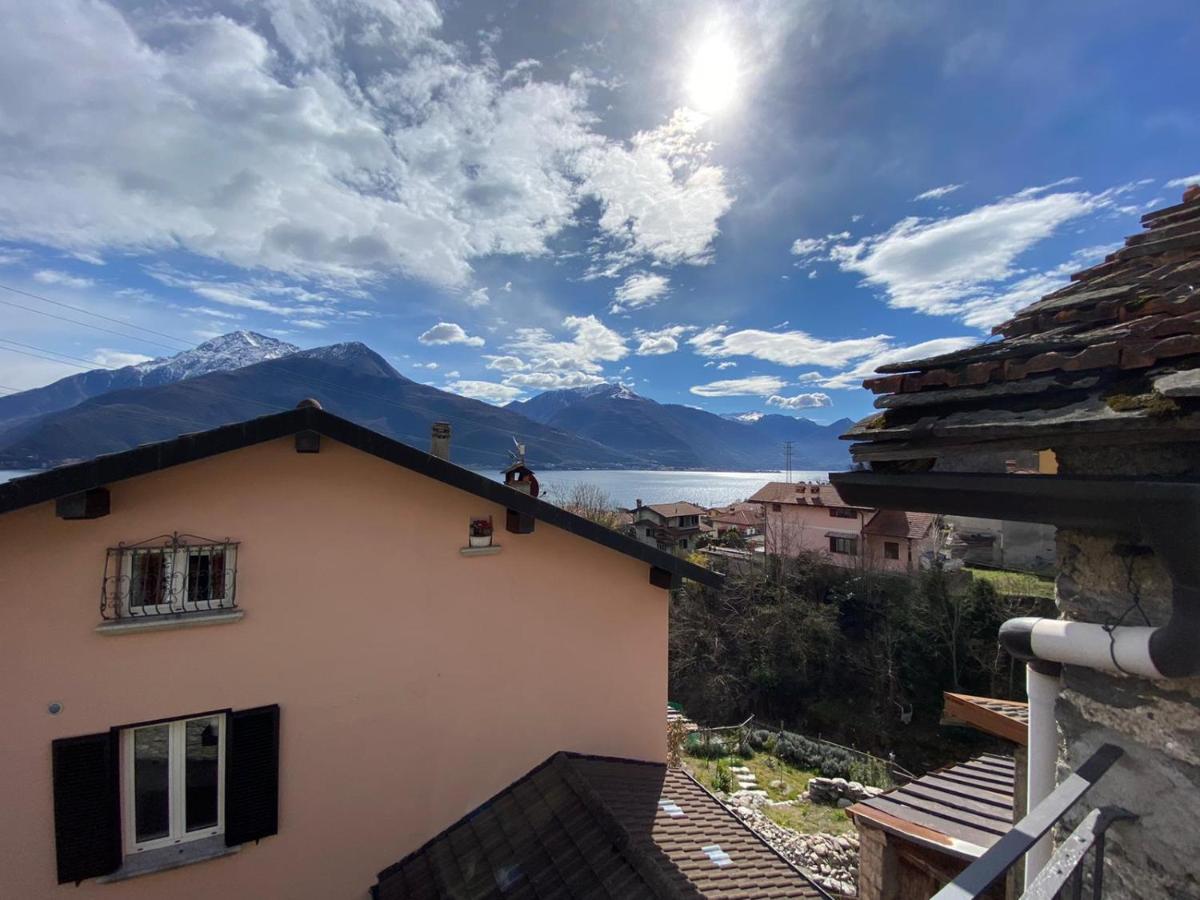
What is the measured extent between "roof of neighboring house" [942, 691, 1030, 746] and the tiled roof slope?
2881 millimetres

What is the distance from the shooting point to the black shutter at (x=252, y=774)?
4.75 metres

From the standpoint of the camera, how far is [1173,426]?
1.62m

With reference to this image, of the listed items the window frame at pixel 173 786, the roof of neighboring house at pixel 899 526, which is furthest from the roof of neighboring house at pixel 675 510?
the window frame at pixel 173 786

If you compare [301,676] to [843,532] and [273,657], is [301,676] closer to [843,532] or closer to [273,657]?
[273,657]

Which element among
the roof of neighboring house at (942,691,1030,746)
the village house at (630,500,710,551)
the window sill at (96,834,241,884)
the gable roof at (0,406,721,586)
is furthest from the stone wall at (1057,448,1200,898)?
the village house at (630,500,710,551)

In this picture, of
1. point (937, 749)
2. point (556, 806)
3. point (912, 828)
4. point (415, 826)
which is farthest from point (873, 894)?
point (937, 749)

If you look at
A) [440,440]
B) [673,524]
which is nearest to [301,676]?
[440,440]

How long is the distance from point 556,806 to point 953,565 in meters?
25.6

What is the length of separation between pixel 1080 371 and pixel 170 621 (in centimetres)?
610

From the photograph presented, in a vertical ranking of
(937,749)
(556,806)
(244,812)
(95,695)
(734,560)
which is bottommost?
(937,749)

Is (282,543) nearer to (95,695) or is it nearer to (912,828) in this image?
(95,695)

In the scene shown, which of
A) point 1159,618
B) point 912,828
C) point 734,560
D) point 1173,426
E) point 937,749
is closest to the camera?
point 1173,426

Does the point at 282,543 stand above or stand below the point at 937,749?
above

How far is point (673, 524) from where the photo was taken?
42.8 meters
